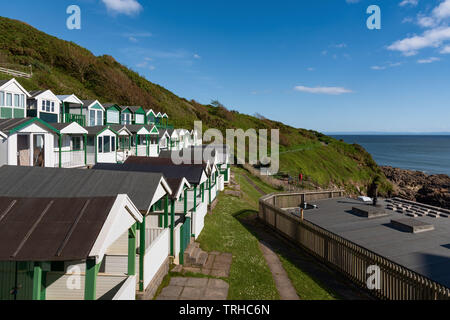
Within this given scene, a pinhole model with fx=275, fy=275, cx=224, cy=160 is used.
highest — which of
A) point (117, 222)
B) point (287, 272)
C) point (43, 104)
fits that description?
point (43, 104)

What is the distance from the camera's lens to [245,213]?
1927 centimetres

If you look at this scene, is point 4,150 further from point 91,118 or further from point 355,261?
point 355,261

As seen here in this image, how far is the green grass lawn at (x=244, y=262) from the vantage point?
29.4 ft

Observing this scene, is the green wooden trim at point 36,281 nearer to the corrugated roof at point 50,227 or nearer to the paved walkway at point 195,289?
the corrugated roof at point 50,227

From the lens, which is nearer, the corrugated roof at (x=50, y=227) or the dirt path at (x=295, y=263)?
the corrugated roof at (x=50, y=227)

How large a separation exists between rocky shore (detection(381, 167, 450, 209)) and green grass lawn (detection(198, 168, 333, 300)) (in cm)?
3851

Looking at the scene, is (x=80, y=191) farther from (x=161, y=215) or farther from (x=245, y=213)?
(x=245, y=213)

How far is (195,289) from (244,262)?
2997 mm

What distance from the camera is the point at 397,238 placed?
12969 millimetres

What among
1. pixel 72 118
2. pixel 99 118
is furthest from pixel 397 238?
pixel 99 118

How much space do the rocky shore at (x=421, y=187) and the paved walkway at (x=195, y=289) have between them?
45252mm

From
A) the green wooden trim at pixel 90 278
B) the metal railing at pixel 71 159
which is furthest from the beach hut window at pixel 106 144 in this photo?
the green wooden trim at pixel 90 278
